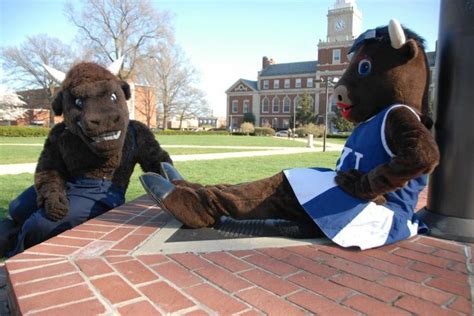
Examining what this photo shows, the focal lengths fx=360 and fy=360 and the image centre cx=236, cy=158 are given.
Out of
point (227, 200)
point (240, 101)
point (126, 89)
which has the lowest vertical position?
point (227, 200)

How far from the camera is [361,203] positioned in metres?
2.21

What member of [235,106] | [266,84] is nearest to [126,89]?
[266,84]

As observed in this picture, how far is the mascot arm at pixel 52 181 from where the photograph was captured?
2748 mm

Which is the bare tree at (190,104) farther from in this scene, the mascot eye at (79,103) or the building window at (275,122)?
the mascot eye at (79,103)

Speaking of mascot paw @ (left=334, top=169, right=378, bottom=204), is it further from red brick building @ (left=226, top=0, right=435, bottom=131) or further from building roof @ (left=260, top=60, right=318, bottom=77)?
building roof @ (left=260, top=60, right=318, bottom=77)

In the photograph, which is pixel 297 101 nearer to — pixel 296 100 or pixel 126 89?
pixel 296 100

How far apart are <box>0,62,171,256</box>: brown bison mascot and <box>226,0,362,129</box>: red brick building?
180 feet

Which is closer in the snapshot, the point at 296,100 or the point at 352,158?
the point at 352,158

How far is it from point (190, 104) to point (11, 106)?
77.3 ft

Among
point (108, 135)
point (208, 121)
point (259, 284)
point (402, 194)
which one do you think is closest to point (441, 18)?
point (402, 194)

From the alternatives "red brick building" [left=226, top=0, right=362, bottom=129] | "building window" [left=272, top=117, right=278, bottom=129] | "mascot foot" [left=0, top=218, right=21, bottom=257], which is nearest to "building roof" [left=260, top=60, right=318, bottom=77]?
"red brick building" [left=226, top=0, right=362, bottom=129]

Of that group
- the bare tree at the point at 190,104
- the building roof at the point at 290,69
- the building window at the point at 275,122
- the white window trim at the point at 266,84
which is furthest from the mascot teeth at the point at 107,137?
the white window trim at the point at 266,84

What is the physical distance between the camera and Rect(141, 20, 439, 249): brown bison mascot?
219 centimetres

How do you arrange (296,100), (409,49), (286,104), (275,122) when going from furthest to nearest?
1. (275,122)
2. (286,104)
3. (296,100)
4. (409,49)
